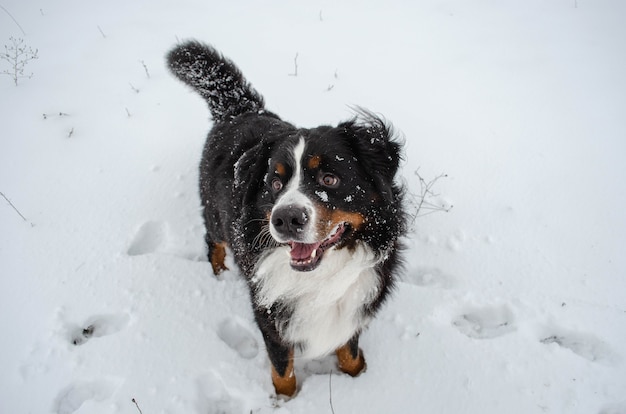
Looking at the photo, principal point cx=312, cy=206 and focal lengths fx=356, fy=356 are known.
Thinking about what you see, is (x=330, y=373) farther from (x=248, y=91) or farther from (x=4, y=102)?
(x=4, y=102)

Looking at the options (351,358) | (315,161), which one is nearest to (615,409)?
(351,358)

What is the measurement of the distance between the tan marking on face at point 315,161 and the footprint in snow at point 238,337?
148 centimetres

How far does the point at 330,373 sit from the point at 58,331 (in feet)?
6.51

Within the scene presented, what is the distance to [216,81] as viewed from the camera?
2.89m

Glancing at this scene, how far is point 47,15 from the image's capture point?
5734mm

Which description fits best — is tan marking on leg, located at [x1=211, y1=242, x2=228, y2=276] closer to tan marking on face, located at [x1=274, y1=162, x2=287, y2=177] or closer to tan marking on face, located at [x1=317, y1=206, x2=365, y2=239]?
tan marking on face, located at [x1=274, y1=162, x2=287, y2=177]

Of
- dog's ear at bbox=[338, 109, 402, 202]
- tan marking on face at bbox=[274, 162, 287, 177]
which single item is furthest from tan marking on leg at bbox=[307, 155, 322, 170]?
dog's ear at bbox=[338, 109, 402, 202]

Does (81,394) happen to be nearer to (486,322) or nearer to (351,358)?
(351,358)

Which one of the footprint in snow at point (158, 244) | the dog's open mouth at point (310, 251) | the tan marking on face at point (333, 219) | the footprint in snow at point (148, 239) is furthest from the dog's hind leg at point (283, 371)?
the footprint in snow at point (148, 239)

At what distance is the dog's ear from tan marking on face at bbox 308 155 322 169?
A: 0.24m

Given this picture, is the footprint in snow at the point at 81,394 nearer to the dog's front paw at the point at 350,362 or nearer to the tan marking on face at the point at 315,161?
Answer: the dog's front paw at the point at 350,362

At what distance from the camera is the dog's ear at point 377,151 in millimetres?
1916

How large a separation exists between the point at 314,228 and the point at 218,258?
1601mm

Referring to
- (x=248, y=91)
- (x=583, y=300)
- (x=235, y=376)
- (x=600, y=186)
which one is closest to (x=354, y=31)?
(x=248, y=91)
